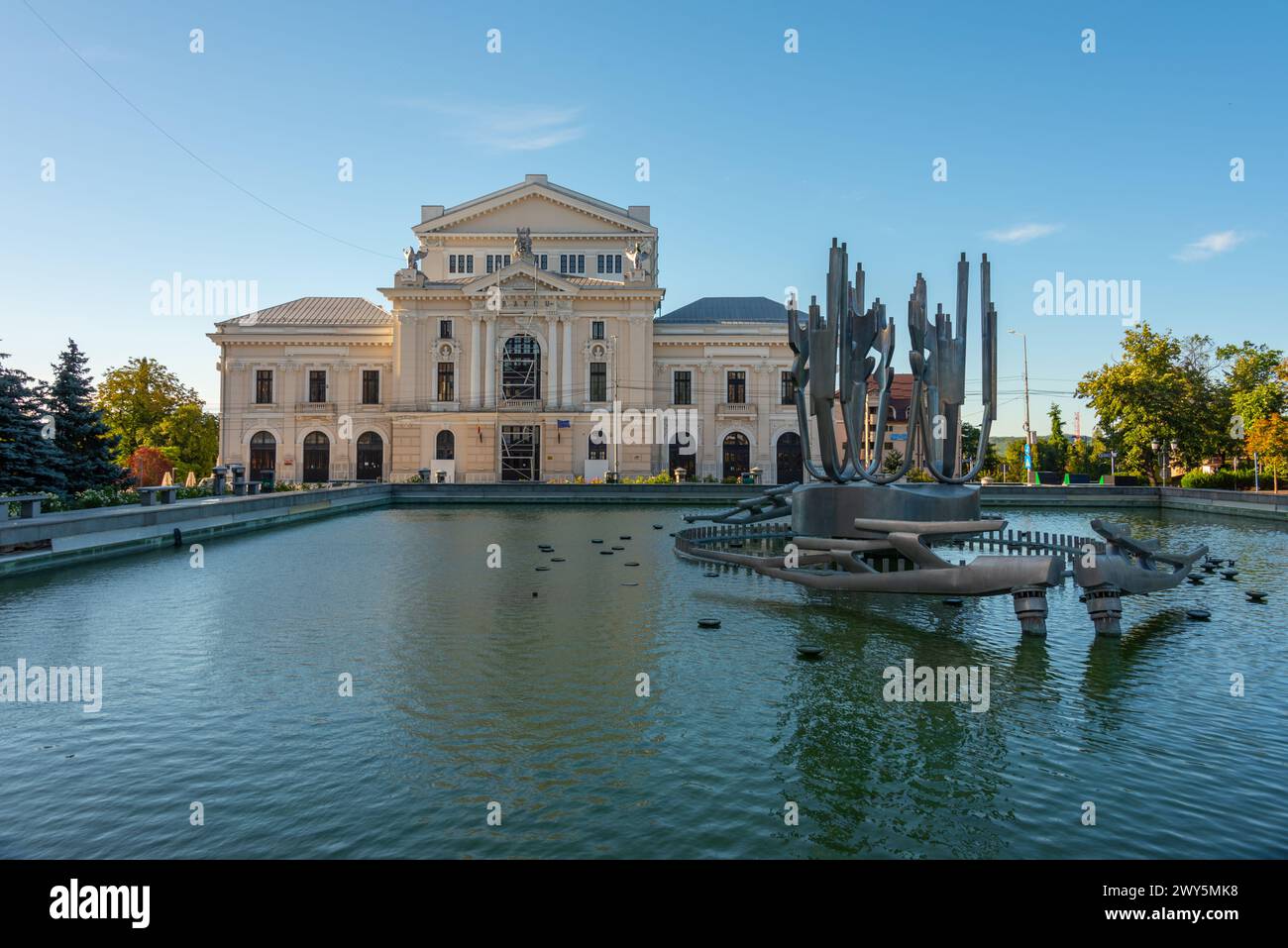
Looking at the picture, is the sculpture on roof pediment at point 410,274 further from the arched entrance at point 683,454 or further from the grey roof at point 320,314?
the arched entrance at point 683,454

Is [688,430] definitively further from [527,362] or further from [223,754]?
[223,754]

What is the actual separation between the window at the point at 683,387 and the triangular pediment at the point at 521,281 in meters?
9.95

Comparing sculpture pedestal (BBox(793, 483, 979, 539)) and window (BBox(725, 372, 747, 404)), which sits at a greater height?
window (BBox(725, 372, 747, 404))

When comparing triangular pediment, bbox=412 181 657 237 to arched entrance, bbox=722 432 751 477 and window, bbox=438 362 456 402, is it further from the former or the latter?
arched entrance, bbox=722 432 751 477

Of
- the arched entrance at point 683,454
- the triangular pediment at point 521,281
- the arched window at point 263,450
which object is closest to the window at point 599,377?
the triangular pediment at point 521,281

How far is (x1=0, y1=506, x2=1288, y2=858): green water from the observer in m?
6.21

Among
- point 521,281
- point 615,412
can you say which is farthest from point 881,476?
point 521,281

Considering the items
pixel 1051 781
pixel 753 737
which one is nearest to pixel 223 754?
pixel 753 737

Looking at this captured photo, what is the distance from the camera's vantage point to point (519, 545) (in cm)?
2541

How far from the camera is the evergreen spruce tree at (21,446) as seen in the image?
27.6 m

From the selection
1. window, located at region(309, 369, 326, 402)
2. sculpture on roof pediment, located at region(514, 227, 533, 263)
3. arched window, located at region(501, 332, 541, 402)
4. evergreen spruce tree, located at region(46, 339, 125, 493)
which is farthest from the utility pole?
evergreen spruce tree, located at region(46, 339, 125, 493)

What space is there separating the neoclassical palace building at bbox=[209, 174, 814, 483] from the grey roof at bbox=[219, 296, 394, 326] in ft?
1.22

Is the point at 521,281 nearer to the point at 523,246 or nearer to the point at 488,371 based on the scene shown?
the point at 523,246
